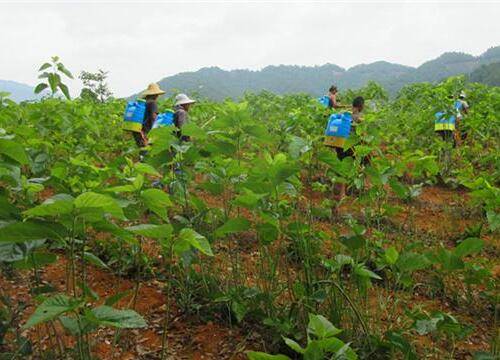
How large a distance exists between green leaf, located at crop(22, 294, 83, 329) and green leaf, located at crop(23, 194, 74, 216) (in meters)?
0.28

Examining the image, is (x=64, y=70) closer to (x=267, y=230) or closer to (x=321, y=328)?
(x=267, y=230)

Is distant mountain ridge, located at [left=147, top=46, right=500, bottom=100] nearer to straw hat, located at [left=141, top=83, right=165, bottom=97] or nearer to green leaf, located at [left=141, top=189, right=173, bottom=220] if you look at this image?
straw hat, located at [left=141, top=83, right=165, bottom=97]

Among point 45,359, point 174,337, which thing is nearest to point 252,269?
point 174,337

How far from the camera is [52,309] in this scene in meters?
1.26

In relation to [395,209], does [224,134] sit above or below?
above

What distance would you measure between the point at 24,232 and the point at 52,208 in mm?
151

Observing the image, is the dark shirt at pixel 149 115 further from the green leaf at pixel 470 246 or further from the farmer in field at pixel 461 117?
the green leaf at pixel 470 246

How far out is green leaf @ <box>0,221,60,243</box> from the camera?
1249 mm

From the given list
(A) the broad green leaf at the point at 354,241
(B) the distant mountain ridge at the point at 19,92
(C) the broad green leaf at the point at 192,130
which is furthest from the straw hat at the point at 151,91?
(A) the broad green leaf at the point at 354,241

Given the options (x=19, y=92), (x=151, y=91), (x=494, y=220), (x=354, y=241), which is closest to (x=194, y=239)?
(x=354, y=241)

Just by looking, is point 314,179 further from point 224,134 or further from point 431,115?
point 224,134

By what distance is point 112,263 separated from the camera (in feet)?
12.0

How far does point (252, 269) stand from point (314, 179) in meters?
3.86

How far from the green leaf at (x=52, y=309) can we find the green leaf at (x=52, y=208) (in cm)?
28
